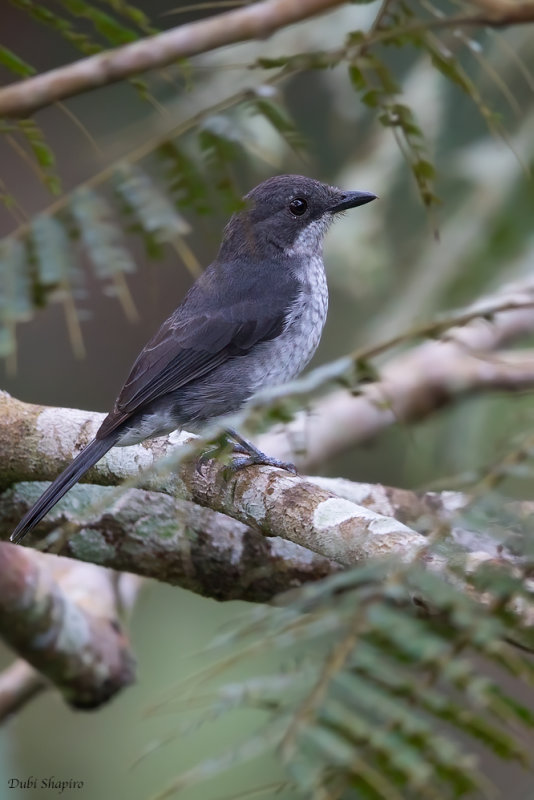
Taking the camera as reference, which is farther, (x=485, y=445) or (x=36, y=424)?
(x=485, y=445)

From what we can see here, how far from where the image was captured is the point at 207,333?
3.61 meters

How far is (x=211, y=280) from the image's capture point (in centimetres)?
387

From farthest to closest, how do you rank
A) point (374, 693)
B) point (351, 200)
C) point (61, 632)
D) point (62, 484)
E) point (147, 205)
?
point (351, 200)
point (61, 632)
point (62, 484)
point (147, 205)
point (374, 693)

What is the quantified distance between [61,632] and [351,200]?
1878 millimetres

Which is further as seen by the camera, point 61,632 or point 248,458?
point 61,632

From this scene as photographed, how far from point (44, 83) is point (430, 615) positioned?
4.31 feet

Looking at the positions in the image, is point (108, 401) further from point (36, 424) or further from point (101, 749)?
point (36, 424)

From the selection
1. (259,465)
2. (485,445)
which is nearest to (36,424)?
(259,465)

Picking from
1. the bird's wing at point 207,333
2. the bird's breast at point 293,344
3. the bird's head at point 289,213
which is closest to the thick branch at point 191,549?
the bird's wing at point 207,333

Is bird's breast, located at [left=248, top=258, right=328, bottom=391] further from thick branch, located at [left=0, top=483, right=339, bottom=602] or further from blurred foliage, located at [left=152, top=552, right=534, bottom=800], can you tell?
blurred foliage, located at [left=152, top=552, right=534, bottom=800]

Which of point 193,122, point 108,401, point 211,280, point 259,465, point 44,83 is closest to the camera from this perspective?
point 44,83

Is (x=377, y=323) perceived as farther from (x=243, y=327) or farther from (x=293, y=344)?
(x=243, y=327)

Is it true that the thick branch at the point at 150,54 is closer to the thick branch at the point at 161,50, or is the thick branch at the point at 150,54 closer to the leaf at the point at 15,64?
the thick branch at the point at 161,50

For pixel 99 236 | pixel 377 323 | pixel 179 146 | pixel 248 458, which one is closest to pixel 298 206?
pixel 377 323
